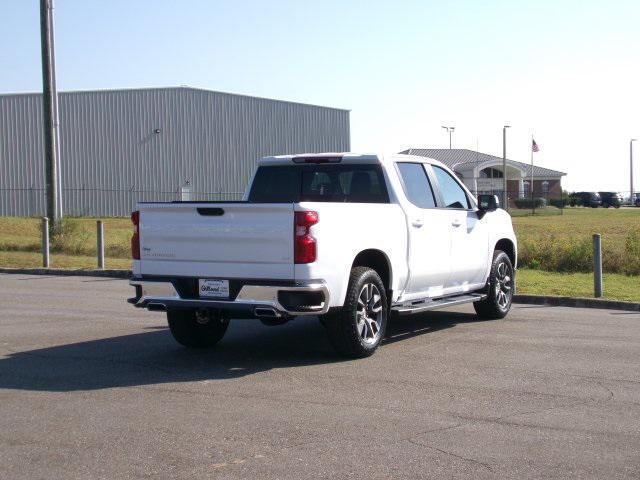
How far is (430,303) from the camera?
10562mm

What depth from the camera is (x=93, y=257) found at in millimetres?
22875

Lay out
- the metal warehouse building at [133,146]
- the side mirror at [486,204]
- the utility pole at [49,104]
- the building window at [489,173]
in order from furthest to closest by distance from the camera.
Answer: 1. the building window at [489,173]
2. the metal warehouse building at [133,146]
3. the utility pole at [49,104]
4. the side mirror at [486,204]

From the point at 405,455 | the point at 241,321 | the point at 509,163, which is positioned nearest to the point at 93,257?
the point at 241,321

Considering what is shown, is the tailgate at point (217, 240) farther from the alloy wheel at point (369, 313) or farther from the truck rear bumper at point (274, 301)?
the alloy wheel at point (369, 313)

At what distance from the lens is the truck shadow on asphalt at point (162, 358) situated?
8.31m

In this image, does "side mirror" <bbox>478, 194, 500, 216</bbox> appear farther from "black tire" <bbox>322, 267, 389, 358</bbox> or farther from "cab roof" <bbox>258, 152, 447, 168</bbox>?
"black tire" <bbox>322, 267, 389, 358</bbox>

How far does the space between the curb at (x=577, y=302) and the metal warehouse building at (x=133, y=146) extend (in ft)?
121

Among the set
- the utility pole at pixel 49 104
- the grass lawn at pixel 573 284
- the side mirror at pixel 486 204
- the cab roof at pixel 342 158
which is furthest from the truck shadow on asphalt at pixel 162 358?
the utility pole at pixel 49 104

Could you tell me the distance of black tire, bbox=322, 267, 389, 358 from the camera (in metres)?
8.98

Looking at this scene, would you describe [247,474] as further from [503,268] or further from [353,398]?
[503,268]

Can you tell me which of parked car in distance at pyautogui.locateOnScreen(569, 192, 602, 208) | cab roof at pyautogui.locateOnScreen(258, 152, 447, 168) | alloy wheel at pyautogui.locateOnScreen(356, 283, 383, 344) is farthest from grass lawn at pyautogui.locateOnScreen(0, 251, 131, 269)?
parked car in distance at pyautogui.locateOnScreen(569, 192, 602, 208)

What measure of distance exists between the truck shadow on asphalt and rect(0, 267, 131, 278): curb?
776cm

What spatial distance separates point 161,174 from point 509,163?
47445 mm

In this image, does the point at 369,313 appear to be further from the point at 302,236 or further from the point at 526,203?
the point at 526,203
